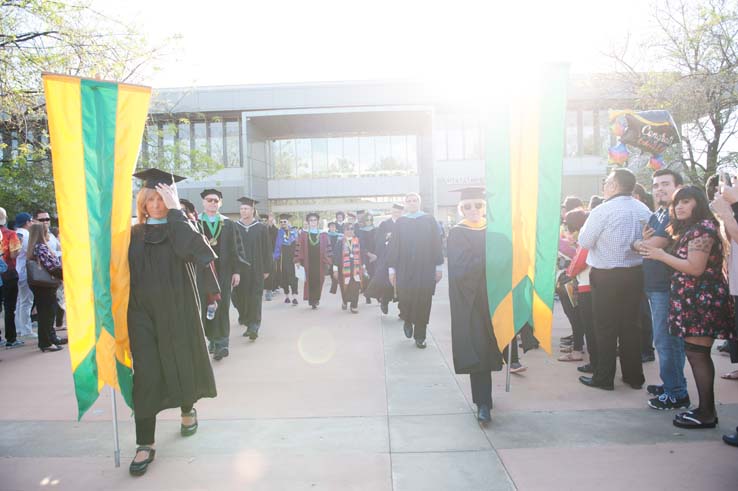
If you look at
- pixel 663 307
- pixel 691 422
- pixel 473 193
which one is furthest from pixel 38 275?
pixel 691 422

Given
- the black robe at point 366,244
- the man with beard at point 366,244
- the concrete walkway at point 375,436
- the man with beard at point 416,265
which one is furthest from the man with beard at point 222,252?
the black robe at point 366,244

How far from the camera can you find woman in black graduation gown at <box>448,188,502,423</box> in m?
→ 3.95

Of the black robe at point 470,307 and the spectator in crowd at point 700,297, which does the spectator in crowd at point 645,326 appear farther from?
the black robe at point 470,307

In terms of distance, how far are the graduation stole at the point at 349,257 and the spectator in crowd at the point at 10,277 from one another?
5.27 meters

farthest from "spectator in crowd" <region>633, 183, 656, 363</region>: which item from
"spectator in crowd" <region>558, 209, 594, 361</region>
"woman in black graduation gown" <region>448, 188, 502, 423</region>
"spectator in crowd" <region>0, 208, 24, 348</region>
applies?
"spectator in crowd" <region>0, 208, 24, 348</region>

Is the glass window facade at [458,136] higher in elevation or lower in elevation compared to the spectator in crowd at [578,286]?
higher

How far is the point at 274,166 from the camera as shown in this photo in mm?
32094

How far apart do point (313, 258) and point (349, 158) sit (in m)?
22.0

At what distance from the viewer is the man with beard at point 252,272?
7156mm

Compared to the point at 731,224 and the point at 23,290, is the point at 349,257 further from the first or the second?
the point at 731,224

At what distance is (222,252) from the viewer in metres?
6.35

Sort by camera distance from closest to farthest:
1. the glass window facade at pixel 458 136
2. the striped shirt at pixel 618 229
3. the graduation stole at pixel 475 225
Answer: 1. the graduation stole at pixel 475 225
2. the striped shirt at pixel 618 229
3. the glass window facade at pixel 458 136

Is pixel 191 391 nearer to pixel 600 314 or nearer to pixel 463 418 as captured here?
pixel 463 418

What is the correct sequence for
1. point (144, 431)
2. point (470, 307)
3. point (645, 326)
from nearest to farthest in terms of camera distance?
point (144, 431) < point (470, 307) < point (645, 326)
